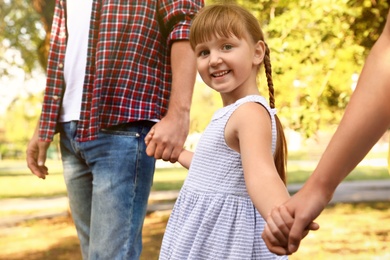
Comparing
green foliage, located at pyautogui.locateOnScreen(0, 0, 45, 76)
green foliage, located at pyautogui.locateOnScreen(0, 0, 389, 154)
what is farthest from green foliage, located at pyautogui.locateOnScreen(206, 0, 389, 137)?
green foliage, located at pyautogui.locateOnScreen(0, 0, 45, 76)

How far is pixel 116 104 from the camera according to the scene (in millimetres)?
2543

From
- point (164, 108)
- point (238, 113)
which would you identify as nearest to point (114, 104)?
point (164, 108)

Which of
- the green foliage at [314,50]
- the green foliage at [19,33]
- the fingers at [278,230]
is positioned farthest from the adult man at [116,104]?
the green foliage at [19,33]

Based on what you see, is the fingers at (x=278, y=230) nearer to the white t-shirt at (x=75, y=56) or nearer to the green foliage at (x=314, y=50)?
the white t-shirt at (x=75, y=56)

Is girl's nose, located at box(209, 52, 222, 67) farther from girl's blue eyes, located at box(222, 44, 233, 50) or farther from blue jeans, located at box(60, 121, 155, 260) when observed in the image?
blue jeans, located at box(60, 121, 155, 260)

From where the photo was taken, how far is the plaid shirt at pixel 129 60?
2527 mm

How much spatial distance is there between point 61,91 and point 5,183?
18.6m

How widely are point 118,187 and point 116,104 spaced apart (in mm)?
280

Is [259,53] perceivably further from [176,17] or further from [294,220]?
[294,220]

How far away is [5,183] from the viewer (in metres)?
20.7

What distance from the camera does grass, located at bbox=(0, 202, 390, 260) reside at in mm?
7785

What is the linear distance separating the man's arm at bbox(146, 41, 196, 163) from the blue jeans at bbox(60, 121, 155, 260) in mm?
97

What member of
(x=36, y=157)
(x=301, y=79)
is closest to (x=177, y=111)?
(x=36, y=157)

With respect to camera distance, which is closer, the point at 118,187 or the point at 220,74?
the point at 220,74
